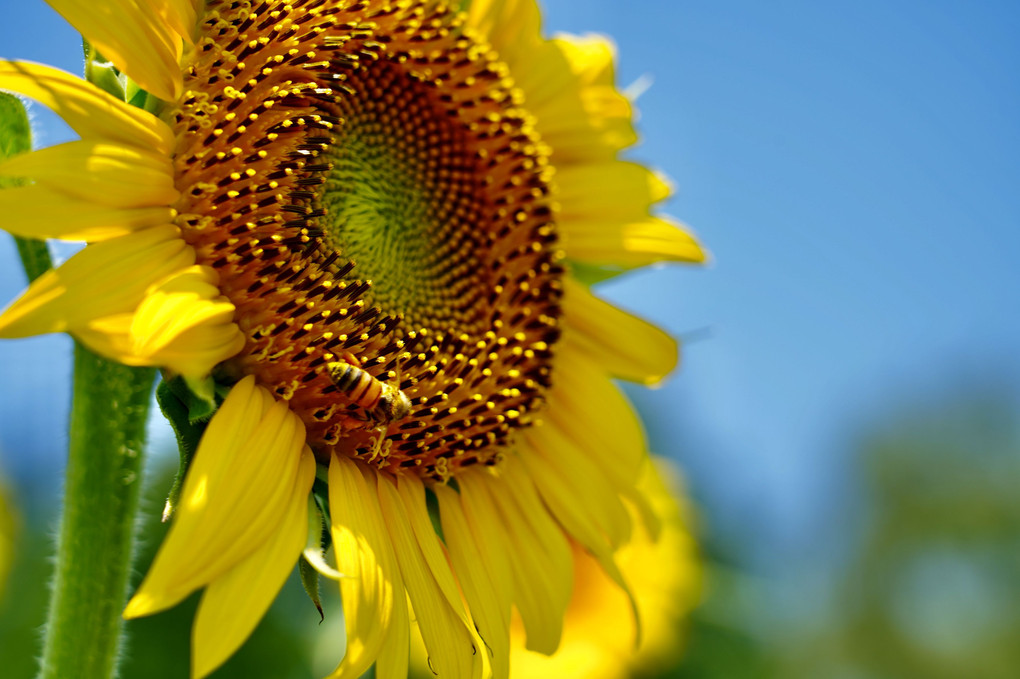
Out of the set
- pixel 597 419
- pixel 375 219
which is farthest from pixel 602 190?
pixel 375 219

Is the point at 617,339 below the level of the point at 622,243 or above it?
below

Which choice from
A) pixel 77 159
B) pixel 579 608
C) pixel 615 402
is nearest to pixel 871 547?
pixel 579 608

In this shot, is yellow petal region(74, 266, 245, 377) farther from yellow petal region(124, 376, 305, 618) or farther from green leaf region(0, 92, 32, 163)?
green leaf region(0, 92, 32, 163)

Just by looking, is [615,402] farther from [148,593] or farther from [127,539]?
[148,593]

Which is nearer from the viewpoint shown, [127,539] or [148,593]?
[148,593]

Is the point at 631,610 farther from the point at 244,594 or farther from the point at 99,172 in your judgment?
the point at 99,172

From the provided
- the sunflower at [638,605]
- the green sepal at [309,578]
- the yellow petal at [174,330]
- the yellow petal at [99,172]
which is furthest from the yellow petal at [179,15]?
the sunflower at [638,605]

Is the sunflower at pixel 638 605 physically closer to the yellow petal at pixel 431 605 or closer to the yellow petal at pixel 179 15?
the yellow petal at pixel 431 605
